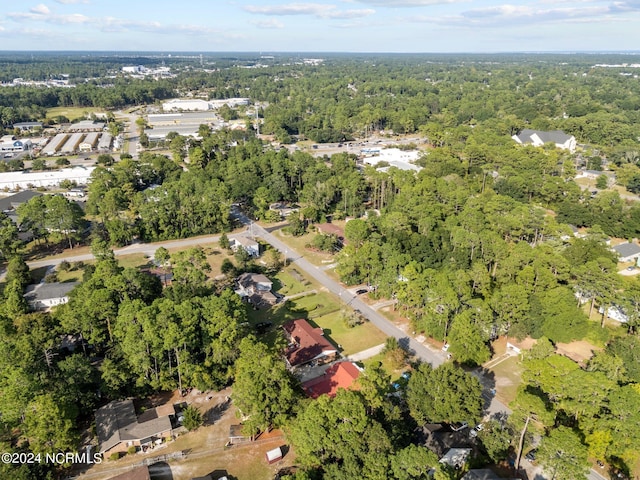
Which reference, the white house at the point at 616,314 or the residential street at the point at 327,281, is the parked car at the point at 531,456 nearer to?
the residential street at the point at 327,281

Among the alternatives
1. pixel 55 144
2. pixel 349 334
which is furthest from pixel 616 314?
pixel 55 144

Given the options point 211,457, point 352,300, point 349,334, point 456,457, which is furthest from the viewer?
point 352,300

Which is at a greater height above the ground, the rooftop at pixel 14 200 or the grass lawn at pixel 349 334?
the rooftop at pixel 14 200

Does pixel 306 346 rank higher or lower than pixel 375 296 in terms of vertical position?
higher

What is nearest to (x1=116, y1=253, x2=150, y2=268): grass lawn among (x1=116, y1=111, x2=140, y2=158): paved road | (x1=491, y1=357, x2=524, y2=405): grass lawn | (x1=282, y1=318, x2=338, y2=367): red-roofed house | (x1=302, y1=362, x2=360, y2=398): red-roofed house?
(x1=282, y1=318, x2=338, y2=367): red-roofed house

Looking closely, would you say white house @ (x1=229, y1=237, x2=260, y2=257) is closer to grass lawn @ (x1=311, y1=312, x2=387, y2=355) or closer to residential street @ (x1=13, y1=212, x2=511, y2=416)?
residential street @ (x1=13, y1=212, x2=511, y2=416)

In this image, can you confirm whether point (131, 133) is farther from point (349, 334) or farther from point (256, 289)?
point (349, 334)

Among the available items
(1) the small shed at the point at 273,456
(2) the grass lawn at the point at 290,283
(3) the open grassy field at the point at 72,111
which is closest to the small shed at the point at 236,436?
(1) the small shed at the point at 273,456
